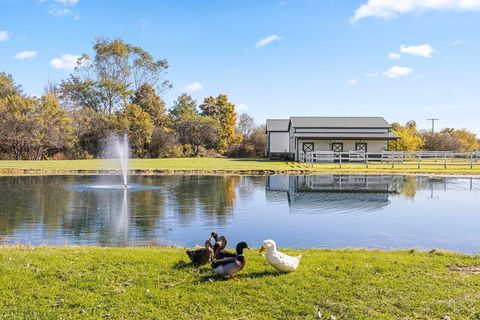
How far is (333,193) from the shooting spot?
23.5 metres

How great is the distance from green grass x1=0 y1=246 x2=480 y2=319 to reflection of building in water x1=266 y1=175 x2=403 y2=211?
398 inches

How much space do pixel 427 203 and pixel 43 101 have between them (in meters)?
46.3

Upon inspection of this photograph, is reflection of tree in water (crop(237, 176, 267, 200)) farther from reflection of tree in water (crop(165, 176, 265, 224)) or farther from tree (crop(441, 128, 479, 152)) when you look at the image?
tree (crop(441, 128, 479, 152))

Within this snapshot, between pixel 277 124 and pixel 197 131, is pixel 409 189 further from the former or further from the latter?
pixel 197 131

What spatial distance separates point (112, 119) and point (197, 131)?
12930 mm

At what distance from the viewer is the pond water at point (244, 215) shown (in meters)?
12.2

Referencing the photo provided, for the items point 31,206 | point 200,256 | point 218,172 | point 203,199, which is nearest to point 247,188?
point 203,199

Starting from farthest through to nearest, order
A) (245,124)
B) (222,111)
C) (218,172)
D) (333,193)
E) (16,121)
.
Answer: (245,124)
(222,111)
(16,121)
(218,172)
(333,193)

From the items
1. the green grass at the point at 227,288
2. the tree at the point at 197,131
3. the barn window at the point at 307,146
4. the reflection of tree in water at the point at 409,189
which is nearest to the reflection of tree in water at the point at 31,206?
the green grass at the point at 227,288

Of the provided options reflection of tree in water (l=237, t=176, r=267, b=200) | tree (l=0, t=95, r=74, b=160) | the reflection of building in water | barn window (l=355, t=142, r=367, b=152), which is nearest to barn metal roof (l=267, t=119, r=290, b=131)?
barn window (l=355, t=142, r=367, b=152)

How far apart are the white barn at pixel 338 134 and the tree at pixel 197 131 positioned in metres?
11.6

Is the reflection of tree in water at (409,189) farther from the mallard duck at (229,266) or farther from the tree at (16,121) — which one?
the tree at (16,121)

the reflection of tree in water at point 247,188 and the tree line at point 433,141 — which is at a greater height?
the tree line at point 433,141

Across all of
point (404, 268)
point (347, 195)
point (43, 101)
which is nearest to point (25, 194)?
point (347, 195)
